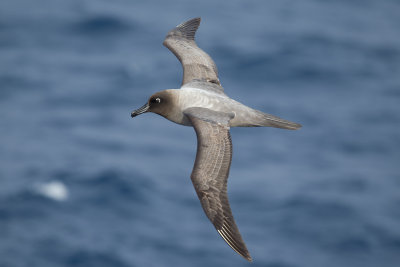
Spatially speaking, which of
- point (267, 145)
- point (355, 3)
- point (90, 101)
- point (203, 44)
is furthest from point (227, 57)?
point (355, 3)

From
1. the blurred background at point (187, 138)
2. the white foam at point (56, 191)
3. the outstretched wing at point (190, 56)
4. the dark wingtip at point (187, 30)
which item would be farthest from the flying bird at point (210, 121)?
the white foam at point (56, 191)

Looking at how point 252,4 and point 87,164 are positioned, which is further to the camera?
point 252,4

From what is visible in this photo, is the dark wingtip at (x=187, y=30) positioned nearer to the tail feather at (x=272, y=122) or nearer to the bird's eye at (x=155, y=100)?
the bird's eye at (x=155, y=100)

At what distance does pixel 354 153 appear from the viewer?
4394 cm

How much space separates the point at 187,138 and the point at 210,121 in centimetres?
2883

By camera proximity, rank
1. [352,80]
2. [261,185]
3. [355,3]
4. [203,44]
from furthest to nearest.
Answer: [355,3]
[352,80]
[203,44]
[261,185]

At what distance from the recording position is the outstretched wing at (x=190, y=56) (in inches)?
580

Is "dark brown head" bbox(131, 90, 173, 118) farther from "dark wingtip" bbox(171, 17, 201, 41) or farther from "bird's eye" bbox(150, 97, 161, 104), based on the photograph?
"dark wingtip" bbox(171, 17, 201, 41)

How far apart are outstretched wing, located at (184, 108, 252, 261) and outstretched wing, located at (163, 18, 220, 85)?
6.42ft

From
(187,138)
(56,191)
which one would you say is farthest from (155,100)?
(56,191)

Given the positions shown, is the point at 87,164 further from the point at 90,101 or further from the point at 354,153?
the point at 354,153

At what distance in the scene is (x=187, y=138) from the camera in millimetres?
41375

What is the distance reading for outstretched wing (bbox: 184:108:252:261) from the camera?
37.0ft

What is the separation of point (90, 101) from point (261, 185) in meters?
12.2
